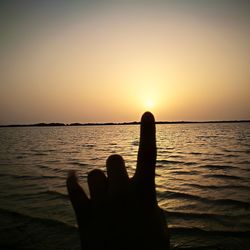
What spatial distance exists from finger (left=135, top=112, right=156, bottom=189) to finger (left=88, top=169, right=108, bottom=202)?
0.36 metres

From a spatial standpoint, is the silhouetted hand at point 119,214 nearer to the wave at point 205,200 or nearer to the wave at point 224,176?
the wave at point 205,200

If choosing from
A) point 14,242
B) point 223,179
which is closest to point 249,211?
point 223,179

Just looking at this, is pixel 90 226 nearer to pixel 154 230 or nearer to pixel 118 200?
pixel 118 200

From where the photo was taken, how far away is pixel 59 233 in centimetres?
561

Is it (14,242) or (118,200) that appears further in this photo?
(14,242)

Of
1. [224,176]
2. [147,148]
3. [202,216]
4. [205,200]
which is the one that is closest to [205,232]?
[202,216]

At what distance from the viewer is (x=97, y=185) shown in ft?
6.40

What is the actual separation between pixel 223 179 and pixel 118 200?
34.9 feet

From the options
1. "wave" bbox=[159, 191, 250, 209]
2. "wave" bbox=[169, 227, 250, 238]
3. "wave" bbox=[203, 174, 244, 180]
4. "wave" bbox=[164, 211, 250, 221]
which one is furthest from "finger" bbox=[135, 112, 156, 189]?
"wave" bbox=[203, 174, 244, 180]

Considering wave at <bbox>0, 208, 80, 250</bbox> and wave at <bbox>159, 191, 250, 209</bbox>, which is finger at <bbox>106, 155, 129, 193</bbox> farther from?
wave at <bbox>159, 191, 250, 209</bbox>

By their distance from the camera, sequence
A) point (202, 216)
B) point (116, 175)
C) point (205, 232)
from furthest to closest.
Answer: point (202, 216) → point (205, 232) → point (116, 175)

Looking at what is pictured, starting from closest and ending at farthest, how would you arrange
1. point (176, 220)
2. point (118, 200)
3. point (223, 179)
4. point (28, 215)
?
point (118, 200) < point (176, 220) < point (28, 215) < point (223, 179)

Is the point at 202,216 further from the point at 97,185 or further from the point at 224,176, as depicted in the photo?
the point at 224,176

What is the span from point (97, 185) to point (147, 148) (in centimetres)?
55
